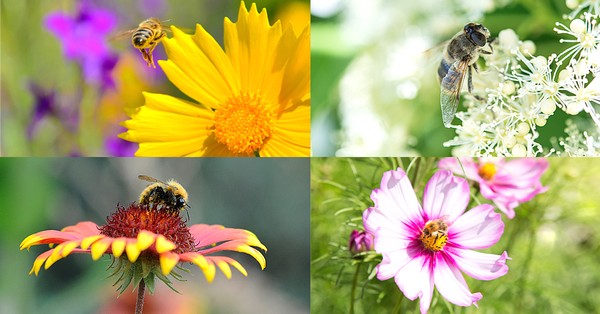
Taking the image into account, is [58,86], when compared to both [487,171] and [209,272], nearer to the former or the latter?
[209,272]

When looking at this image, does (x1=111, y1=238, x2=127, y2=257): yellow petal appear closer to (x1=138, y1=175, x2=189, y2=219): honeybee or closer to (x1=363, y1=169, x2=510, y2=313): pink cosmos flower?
(x1=138, y1=175, x2=189, y2=219): honeybee

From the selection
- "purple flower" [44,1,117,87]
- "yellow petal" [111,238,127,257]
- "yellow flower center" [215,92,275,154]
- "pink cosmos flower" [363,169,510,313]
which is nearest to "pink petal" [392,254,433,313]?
"pink cosmos flower" [363,169,510,313]

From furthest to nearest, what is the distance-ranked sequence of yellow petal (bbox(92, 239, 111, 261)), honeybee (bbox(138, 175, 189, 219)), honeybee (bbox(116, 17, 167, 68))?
honeybee (bbox(116, 17, 167, 68)), honeybee (bbox(138, 175, 189, 219)), yellow petal (bbox(92, 239, 111, 261))

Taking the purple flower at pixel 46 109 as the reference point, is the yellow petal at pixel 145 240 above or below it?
below

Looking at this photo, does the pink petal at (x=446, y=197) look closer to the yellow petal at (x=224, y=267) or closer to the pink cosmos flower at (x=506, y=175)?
the pink cosmos flower at (x=506, y=175)

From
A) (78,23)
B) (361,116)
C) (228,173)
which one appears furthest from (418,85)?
(78,23)

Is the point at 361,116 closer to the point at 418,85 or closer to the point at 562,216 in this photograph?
the point at 418,85

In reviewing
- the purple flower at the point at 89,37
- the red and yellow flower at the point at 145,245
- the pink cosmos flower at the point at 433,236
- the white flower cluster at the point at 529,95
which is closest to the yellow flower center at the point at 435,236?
the pink cosmos flower at the point at 433,236
